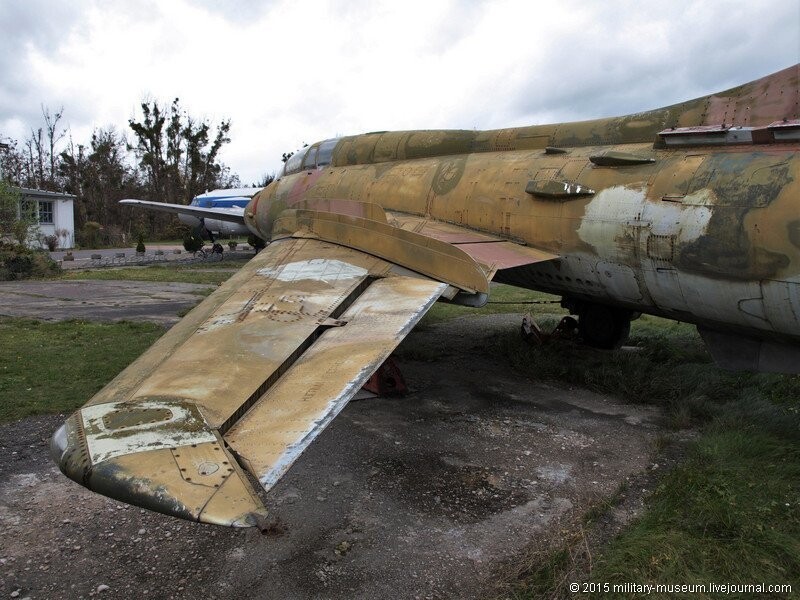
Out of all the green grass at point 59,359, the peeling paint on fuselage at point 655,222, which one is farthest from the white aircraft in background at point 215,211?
the peeling paint on fuselage at point 655,222

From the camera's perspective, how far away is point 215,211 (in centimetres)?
2578

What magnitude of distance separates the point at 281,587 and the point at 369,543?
2.32 feet

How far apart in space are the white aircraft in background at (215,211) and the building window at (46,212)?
1312 centimetres

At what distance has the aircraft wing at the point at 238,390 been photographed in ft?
9.14

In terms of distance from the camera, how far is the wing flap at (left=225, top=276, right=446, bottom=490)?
3053mm

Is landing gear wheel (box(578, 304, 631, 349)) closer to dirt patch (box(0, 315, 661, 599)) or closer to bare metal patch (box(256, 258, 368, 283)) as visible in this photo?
dirt patch (box(0, 315, 661, 599))

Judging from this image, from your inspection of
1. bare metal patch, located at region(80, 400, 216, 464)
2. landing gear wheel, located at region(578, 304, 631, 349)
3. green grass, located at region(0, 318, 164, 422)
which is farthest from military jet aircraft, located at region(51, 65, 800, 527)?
green grass, located at region(0, 318, 164, 422)

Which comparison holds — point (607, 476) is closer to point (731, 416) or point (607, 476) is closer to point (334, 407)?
point (731, 416)

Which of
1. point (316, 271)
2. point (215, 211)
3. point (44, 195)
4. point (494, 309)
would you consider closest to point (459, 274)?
point (316, 271)

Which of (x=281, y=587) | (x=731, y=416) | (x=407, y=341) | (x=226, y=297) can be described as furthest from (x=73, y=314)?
(x=731, y=416)

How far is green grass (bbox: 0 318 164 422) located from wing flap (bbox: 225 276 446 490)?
407cm

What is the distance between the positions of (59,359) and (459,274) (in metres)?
6.57

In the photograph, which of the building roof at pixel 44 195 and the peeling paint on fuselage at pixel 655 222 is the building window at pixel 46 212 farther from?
the peeling paint on fuselage at pixel 655 222

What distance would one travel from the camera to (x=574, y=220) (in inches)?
239
